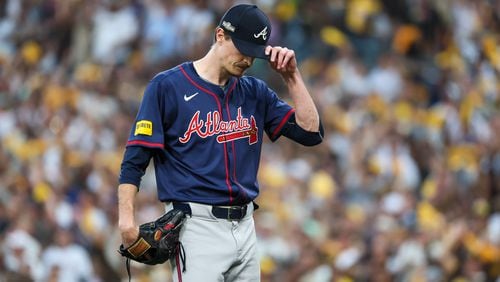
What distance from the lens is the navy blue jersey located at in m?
4.64

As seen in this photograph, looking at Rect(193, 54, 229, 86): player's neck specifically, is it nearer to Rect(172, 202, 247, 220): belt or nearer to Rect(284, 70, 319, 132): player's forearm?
Rect(284, 70, 319, 132): player's forearm

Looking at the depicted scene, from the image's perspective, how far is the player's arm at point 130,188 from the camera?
4461 mm

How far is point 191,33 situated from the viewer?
39.1 ft

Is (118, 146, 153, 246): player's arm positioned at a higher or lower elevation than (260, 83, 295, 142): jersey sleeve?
lower

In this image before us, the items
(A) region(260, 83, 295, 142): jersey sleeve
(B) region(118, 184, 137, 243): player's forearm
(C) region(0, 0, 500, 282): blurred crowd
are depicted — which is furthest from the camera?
(C) region(0, 0, 500, 282): blurred crowd

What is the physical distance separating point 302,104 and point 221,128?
0.43 meters

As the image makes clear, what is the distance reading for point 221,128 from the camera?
473cm

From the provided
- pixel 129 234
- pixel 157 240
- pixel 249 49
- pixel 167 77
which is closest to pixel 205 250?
pixel 157 240

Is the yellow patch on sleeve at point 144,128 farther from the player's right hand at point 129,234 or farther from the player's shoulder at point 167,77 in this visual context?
the player's right hand at point 129,234

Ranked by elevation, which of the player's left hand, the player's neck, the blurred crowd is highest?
the player's left hand

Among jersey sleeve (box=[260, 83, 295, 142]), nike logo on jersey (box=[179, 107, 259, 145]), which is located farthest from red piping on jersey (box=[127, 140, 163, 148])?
jersey sleeve (box=[260, 83, 295, 142])

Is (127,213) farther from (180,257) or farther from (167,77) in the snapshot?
(167,77)

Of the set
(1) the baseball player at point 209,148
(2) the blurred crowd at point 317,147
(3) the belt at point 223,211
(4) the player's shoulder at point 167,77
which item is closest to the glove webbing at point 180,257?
(1) the baseball player at point 209,148

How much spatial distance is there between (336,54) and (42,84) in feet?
11.2
